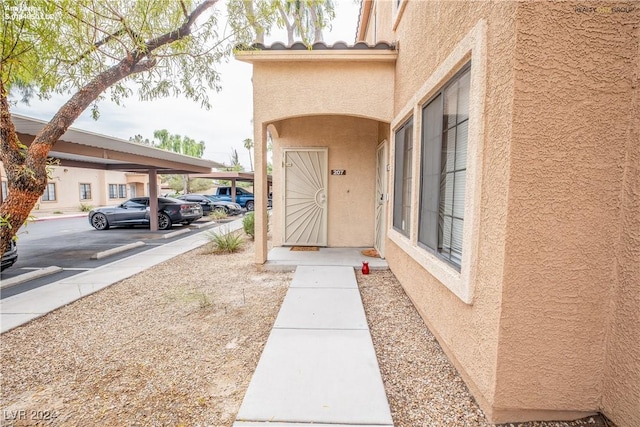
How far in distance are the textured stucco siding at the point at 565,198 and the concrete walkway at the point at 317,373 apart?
104 centimetres

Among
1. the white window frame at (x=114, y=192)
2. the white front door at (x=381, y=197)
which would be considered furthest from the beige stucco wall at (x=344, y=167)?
the white window frame at (x=114, y=192)

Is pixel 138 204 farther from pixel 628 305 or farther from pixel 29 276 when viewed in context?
pixel 628 305

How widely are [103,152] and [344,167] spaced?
280 inches

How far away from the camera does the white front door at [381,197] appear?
20.1ft

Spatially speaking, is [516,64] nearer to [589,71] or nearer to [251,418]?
[589,71]

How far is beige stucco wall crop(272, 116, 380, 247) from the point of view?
7188 millimetres

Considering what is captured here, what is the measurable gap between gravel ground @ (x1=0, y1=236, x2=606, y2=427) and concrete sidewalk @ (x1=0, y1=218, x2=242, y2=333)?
0.26 m

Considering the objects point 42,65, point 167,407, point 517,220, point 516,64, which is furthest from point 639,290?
point 42,65

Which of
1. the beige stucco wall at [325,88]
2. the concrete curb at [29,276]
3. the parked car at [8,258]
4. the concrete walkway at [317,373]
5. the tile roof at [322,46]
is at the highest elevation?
the tile roof at [322,46]

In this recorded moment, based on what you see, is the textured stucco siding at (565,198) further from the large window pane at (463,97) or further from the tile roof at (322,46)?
the tile roof at (322,46)

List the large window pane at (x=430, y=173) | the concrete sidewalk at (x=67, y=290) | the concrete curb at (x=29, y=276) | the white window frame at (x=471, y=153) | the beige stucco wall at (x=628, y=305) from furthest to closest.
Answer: the concrete curb at (x=29, y=276), the concrete sidewalk at (x=67, y=290), the large window pane at (x=430, y=173), the white window frame at (x=471, y=153), the beige stucco wall at (x=628, y=305)

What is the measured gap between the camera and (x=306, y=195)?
24.0 ft

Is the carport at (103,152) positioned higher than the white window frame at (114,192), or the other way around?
the carport at (103,152)

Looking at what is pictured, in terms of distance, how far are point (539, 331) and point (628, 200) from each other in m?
1.00
